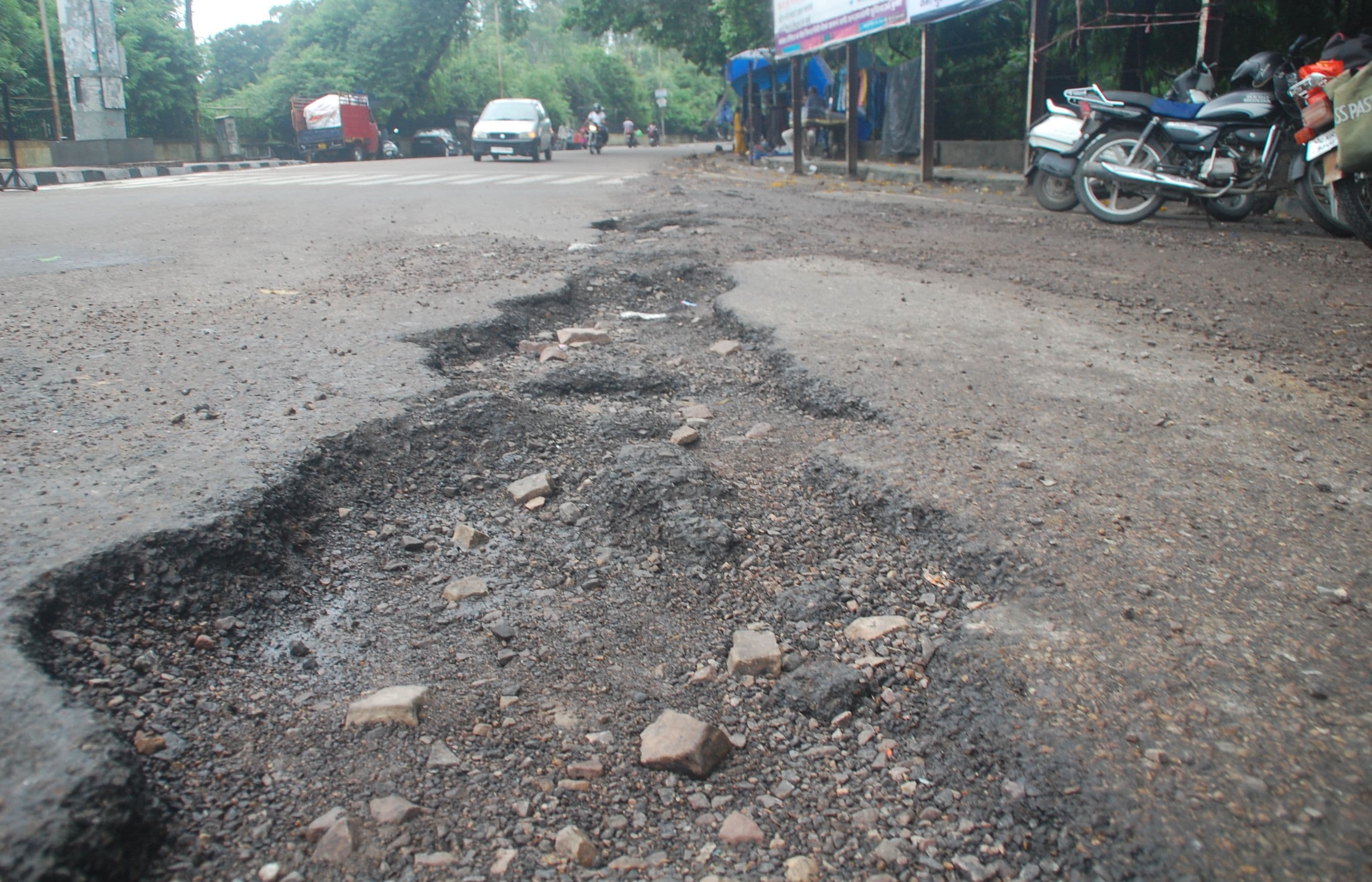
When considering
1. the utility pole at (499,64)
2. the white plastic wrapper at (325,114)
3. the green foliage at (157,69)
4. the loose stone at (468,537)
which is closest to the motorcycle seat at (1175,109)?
the loose stone at (468,537)

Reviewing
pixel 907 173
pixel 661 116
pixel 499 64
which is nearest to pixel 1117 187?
pixel 907 173

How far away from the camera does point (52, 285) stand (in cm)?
429

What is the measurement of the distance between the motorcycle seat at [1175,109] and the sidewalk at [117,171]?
14.0 metres

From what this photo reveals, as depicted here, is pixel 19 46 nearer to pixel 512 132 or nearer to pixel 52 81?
pixel 52 81

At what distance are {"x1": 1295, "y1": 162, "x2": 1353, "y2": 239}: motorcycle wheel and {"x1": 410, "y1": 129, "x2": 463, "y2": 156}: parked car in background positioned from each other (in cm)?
3129

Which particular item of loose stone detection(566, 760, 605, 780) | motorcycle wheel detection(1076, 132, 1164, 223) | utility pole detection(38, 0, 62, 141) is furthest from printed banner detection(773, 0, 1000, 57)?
utility pole detection(38, 0, 62, 141)

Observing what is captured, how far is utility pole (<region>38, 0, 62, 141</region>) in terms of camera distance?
21.1 meters

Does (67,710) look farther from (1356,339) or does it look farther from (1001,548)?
(1356,339)

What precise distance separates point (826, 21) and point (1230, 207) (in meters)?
8.51

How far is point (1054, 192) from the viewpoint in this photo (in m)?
7.45

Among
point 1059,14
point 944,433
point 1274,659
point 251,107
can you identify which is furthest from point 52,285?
point 251,107

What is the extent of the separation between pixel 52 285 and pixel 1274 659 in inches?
193

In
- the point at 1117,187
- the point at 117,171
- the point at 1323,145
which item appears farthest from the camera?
the point at 117,171

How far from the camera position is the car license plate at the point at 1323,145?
482cm
